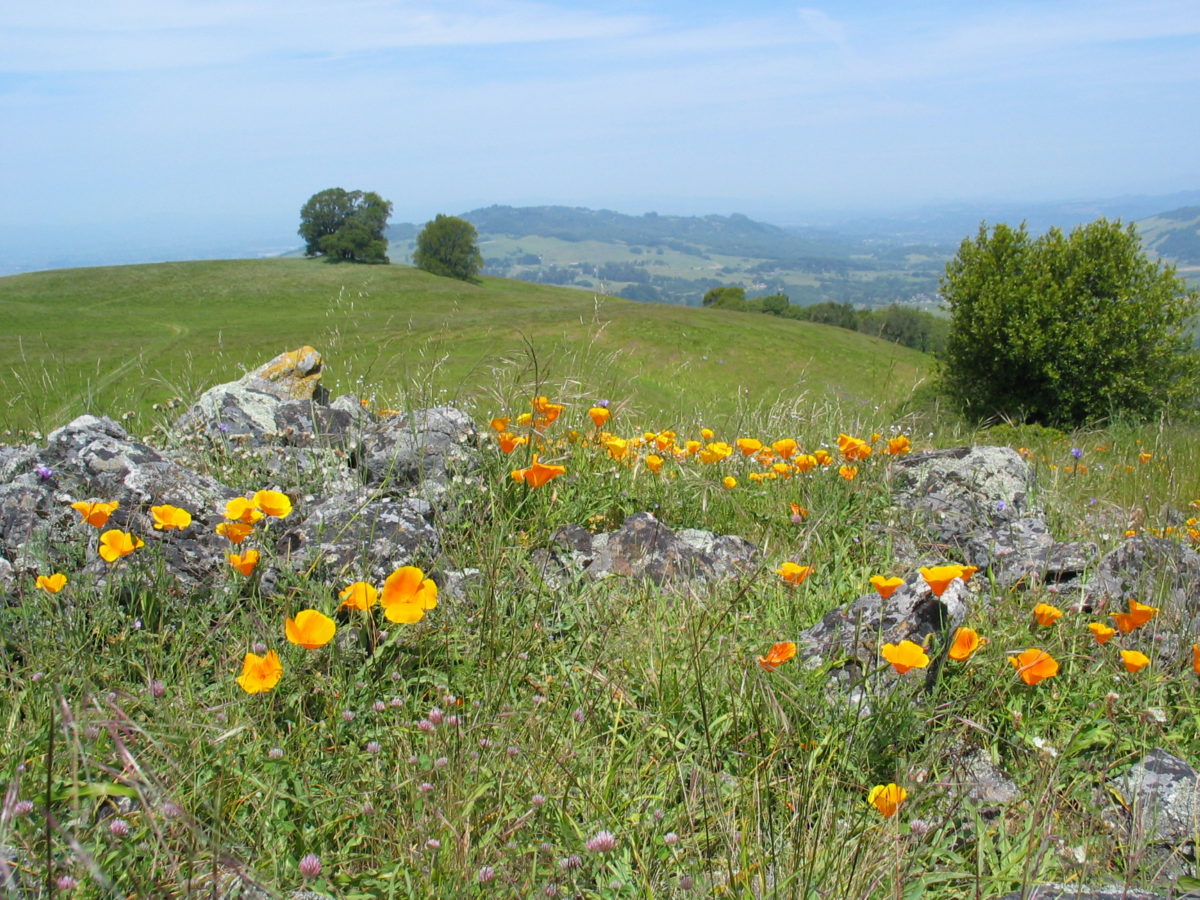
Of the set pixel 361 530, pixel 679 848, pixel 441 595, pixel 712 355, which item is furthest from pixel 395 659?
pixel 712 355

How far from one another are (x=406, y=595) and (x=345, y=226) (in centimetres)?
7243

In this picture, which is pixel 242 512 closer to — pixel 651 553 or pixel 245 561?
pixel 245 561

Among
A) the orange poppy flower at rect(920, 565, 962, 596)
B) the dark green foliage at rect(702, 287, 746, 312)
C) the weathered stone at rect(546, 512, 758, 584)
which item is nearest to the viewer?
the orange poppy flower at rect(920, 565, 962, 596)

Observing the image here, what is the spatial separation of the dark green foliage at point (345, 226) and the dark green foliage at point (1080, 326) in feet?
177

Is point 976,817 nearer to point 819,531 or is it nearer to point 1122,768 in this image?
point 1122,768

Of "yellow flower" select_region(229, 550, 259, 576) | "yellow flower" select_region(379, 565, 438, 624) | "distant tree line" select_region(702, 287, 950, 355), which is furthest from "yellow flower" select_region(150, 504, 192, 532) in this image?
"distant tree line" select_region(702, 287, 950, 355)

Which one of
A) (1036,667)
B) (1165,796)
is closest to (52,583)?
(1036,667)

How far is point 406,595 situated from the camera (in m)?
2.27

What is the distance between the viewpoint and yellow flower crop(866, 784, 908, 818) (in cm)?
179

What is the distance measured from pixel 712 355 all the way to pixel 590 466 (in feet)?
91.4

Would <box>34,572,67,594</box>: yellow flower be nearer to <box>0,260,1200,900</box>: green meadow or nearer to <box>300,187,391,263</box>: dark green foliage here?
<box>0,260,1200,900</box>: green meadow

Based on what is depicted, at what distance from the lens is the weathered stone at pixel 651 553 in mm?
3432

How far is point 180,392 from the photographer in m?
5.59

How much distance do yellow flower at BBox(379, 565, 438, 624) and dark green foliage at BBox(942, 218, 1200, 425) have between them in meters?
23.7
